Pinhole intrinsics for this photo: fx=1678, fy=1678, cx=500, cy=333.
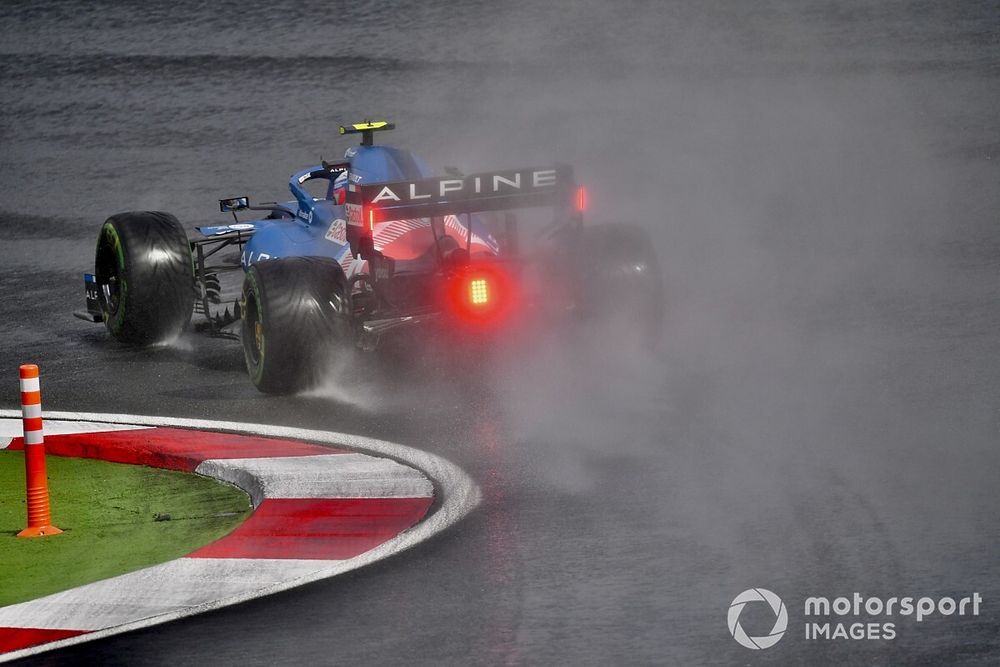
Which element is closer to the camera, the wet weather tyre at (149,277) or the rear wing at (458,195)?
the rear wing at (458,195)

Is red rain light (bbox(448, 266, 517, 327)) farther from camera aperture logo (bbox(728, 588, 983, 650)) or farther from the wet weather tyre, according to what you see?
camera aperture logo (bbox(728, 588, 983, 650))

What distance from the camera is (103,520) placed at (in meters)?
7.48

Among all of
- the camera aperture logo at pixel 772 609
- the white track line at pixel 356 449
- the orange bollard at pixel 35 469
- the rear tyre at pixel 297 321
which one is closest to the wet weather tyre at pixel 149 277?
the rear tyre at pixel 297 321

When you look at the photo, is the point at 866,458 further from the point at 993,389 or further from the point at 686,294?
the point at 686,294

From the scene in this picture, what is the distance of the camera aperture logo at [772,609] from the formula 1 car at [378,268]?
4404mm

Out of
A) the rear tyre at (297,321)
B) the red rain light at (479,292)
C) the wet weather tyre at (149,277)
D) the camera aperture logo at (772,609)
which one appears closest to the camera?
the camera aperture logo at (772,609)

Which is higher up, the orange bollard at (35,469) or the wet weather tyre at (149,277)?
the orange bollard at (35,469)

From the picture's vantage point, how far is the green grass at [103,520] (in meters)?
6.67

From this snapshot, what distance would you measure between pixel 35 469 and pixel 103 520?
16.0 inches

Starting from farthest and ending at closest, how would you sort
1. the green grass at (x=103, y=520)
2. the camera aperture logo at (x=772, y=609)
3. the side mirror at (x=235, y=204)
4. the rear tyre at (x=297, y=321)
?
1. the side mirror at (x=235, y=204)
2. the rear tyre at (x=297, y=321)
3. the green grass at (x=103, y=520)
4. the camera aperture logo at (x=772, y=609)

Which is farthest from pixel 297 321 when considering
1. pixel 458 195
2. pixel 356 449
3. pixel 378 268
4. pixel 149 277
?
pixel 149 277

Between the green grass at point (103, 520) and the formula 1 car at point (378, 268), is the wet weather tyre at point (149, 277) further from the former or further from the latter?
the green grass at point (103, 520)

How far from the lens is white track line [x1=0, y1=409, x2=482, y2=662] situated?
588 cm

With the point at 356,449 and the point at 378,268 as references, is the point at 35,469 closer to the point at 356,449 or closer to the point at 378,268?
the point at 356,449
